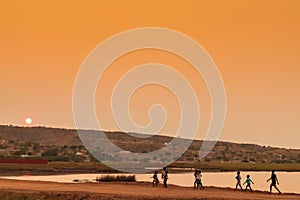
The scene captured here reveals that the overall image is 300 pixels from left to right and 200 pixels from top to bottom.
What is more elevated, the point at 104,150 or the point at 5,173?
the point at 104,150

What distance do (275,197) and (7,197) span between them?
1978 centimetres

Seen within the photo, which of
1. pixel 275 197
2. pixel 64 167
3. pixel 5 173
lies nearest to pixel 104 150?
pixel 64 167

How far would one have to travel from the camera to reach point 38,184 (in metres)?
62.5

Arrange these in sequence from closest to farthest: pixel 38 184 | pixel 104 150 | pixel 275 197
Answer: pixel 275 197, pixel 38 184, pixel 104 150

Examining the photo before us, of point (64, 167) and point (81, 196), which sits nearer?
point (81, 196)

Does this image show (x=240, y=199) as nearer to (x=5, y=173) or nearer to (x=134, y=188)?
(x=134, y=188)

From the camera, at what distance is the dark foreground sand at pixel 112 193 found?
49.9 m

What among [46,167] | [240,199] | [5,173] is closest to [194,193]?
[240,199]

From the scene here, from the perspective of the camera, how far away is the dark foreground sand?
49875mm

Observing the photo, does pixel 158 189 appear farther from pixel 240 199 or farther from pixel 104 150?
pixel 104 150

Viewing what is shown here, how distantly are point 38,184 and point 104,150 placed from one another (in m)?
132

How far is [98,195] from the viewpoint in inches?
1967

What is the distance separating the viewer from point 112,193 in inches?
2041

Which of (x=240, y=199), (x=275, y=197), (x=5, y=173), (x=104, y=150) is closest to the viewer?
(x=240, y=199)
